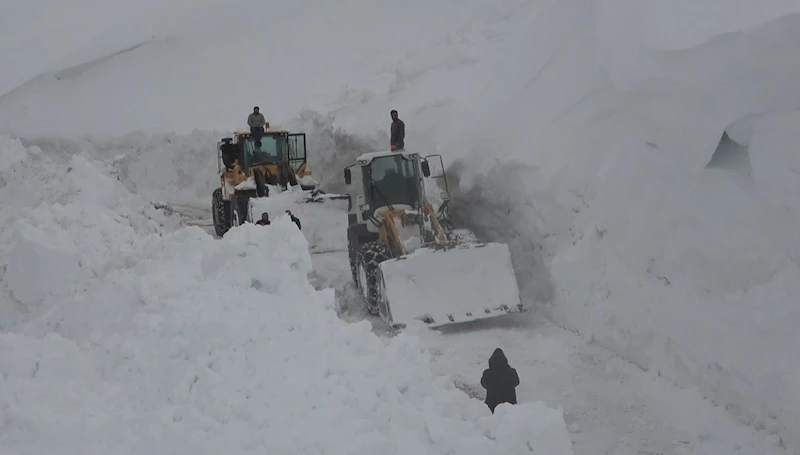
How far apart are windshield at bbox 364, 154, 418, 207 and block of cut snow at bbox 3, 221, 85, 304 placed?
356 centimetres

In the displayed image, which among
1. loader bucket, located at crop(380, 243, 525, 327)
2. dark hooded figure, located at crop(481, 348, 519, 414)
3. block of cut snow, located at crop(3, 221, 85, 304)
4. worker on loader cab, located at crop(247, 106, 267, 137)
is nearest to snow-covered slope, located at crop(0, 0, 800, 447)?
loader bucket, located at crop(380, 243, 525, 327)

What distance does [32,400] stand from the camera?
12.1 ft

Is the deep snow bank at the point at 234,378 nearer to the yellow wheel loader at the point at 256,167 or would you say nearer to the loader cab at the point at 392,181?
the loader cab at the point at 392,181

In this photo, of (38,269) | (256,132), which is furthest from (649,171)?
(256,132)

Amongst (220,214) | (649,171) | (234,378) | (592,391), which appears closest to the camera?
(234,378)

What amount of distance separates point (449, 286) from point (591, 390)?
209 cm

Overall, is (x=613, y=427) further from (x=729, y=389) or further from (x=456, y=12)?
(x=456, y=12)

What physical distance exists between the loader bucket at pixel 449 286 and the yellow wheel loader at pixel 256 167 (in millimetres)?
4102

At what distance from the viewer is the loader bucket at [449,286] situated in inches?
307

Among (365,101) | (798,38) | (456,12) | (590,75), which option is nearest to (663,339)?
(798,38)

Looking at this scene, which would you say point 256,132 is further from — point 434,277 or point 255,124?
point 434,277

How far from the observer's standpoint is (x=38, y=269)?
7.93 meters

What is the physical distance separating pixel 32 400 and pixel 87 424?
380 mm

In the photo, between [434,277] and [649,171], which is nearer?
[649,171]
